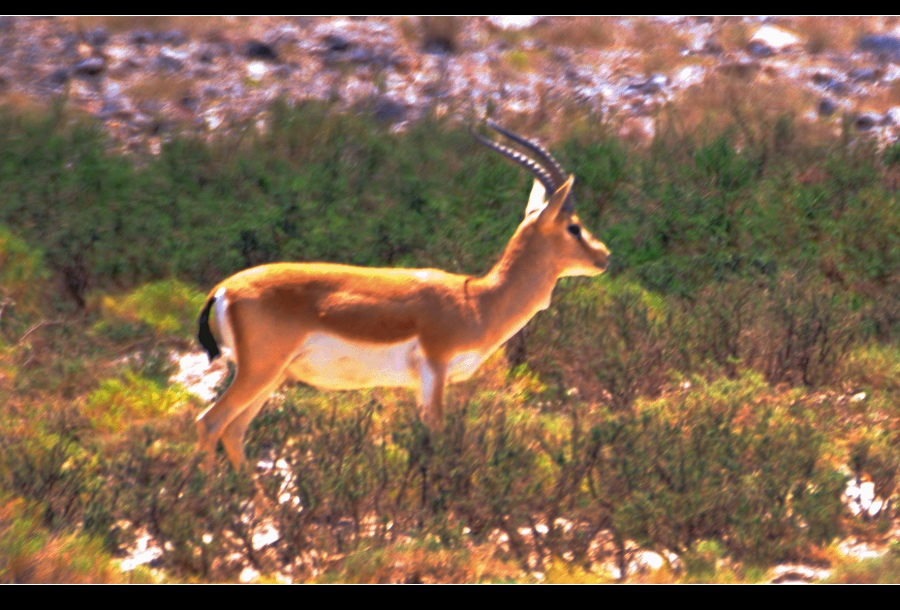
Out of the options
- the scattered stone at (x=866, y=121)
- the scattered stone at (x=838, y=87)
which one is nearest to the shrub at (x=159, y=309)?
the scattered stone at (x=866, y=121)

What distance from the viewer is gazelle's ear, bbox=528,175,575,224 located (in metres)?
7.53

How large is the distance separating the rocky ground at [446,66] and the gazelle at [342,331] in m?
7.33

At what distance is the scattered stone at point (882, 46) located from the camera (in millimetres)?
16828

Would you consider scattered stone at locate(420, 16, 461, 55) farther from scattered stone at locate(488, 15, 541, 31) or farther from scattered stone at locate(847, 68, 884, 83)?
scattered stone at locate(847, 68, 884, 83)

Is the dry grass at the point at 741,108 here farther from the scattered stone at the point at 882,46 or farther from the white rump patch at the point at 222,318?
the white rump patch at the point at 222,318

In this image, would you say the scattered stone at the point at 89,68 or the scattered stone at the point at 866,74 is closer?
the scattered stone at the point at 866,74

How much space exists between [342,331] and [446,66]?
10503 millimetres

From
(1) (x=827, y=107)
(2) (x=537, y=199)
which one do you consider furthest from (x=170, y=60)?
(2) (x=537, y=199)

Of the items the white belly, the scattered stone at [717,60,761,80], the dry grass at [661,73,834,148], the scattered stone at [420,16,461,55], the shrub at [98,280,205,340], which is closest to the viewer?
the white belly

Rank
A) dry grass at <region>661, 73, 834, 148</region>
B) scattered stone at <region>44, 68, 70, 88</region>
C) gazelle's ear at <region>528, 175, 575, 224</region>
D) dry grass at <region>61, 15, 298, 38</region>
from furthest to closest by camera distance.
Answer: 1. dry grass at <region>61, 15, 298, 38</region>
2. scattered stone at <region>44, 68, 70, 88</region>
3. dry grass at <region>661, 73, 834, 148</region>
4. gazelle's ear at <region>528, 175, 575, 224</region>

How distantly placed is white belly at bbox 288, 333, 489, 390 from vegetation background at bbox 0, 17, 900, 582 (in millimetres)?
328

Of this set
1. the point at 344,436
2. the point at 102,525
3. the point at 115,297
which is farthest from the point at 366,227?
the point at 102,525

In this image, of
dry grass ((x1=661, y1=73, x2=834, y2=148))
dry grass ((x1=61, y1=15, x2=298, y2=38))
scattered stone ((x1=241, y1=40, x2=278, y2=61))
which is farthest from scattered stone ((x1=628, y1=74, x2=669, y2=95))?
dry grass ((x1=61, y1=15, x2=298, y2=38))

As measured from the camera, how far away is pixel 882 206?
38.4 ft
